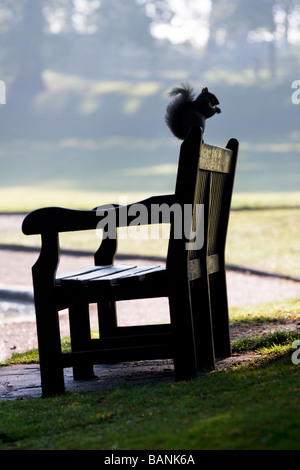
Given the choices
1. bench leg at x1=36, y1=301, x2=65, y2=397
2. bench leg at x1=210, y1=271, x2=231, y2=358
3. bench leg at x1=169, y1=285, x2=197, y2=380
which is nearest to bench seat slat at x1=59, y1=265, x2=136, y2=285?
bench leg at x1=36, y1=301, x2=65, y2=397

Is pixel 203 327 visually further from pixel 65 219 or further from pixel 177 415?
pixel 177 415

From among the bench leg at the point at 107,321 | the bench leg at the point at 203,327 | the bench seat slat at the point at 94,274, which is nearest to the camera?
the bench seat slat at the point at 94,274

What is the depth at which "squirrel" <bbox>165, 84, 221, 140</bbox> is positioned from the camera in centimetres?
465

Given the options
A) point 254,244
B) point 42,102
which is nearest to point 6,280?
point 254,244

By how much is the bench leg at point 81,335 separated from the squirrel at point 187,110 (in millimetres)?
1289

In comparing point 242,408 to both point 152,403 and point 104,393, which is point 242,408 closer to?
point 152,403

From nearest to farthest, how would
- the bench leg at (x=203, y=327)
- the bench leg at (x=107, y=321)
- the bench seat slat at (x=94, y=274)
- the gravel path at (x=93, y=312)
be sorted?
1. the bench seat slat at (x=94, y=274)
2. the bench leg at (x=203, y=327)
3. the bench leg at (x=107, y=321)
4. the gravel path at (x=93, y=312)

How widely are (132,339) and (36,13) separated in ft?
215

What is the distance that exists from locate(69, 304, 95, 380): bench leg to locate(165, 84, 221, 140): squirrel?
129 centimetres

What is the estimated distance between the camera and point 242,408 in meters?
2.96

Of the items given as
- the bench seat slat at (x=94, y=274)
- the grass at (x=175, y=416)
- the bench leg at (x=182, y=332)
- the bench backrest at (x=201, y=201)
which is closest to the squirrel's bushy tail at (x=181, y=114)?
the bench backrest at (x=201, y=201)

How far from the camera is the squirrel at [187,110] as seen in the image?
183 inches

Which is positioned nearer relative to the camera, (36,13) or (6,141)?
(6,141)

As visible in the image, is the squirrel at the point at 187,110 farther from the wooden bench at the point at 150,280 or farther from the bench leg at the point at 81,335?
the bench leg at the point at 81,335
